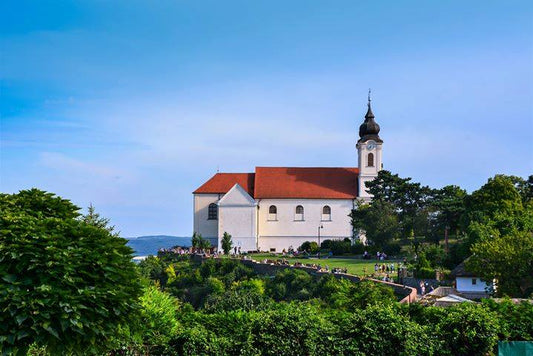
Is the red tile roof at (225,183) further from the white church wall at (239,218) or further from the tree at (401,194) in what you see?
the tree at (401,194)

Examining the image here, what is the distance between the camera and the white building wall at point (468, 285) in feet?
121

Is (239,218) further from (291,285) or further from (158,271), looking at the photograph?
(291,285)

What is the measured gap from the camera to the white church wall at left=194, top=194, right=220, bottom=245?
7331 cm

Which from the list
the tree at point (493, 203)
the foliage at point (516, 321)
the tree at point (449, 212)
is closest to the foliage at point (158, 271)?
the tree at point (449, 212)

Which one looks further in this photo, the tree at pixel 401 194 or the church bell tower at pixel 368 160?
the church bell tower at pixel 368 160

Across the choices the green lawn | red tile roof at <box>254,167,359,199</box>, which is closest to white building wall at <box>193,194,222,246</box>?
red tile roof at <box>254,167,359,199</box>

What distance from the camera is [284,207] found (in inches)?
2876

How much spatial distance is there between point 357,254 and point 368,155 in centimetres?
1482

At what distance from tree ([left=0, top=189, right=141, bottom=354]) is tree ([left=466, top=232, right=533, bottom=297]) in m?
25.7

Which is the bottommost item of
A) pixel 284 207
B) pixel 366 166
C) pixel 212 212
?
pixel 212 212

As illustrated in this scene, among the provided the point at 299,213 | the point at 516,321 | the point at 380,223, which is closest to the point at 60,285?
the point at 516,321

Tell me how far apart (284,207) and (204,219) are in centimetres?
997

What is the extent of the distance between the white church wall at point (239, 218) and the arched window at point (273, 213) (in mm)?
2434

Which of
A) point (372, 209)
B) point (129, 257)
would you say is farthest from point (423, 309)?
point (372, 209)
